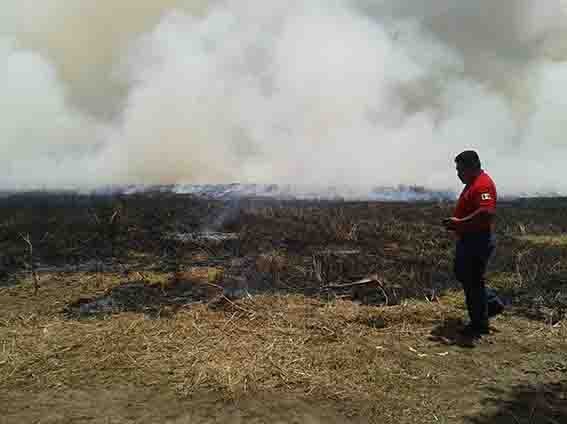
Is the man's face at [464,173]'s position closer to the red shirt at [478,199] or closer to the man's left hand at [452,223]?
the red shirt at [478,199]

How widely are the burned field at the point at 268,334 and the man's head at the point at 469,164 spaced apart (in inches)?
79.7

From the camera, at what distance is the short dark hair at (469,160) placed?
4852 millimetres

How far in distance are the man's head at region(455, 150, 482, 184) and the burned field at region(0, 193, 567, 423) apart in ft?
6.64

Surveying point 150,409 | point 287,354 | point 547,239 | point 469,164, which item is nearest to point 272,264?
point 287,354

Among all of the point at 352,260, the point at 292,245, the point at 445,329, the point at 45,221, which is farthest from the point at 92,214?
the point at 445,329

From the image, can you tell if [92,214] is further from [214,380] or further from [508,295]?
[508,295]

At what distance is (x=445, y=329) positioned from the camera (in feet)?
17.4

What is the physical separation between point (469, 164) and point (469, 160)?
0.16ft

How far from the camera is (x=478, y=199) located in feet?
15.4

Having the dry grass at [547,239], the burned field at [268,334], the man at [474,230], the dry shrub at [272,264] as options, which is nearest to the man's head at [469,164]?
the man at [474,230]

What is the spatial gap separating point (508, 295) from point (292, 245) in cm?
501

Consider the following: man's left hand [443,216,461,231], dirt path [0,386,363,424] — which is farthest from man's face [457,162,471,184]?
dirt path [0,386,363,424]

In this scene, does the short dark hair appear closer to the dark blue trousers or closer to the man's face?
the man's face

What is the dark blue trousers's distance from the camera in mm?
4758
